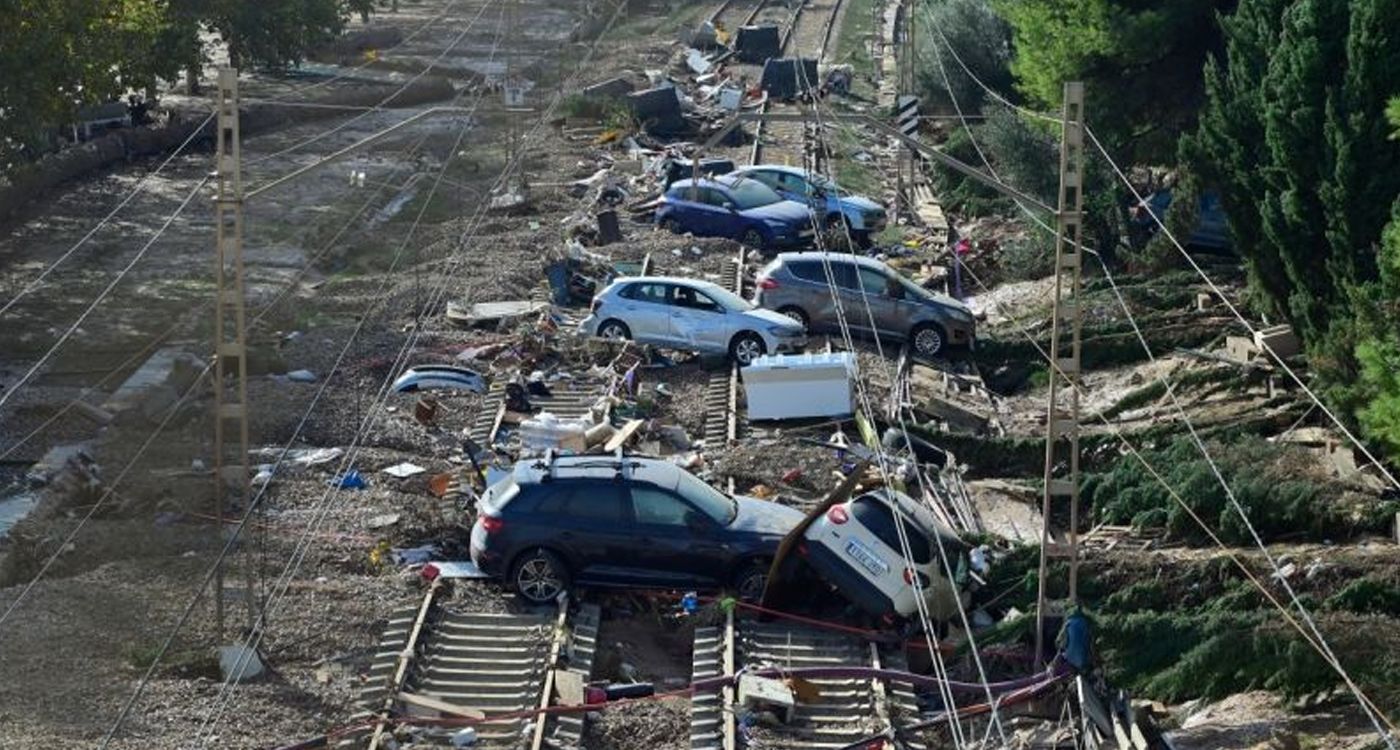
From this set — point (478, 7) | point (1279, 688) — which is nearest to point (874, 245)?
point (1279, 688)

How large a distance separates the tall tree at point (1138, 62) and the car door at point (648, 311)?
11561 mm

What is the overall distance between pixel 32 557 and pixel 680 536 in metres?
6.45

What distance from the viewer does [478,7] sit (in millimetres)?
100750

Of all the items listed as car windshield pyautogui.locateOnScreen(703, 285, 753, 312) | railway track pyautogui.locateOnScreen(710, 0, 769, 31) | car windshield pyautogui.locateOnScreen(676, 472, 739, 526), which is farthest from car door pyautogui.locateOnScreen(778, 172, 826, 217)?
railway track pyautogui.locateOnScreen(710, 0, 769, 31)

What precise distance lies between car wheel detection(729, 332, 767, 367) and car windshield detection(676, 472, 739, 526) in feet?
31.9

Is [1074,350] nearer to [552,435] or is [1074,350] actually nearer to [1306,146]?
[552,435]

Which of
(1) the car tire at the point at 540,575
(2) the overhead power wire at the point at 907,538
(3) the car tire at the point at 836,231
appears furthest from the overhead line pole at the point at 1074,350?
(3) the car tire at the point at 836,231

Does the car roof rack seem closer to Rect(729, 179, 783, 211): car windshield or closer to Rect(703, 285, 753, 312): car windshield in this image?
Rect(703, 285, 753, 312): car windshield

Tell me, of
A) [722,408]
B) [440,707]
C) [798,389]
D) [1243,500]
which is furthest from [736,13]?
[440,707]

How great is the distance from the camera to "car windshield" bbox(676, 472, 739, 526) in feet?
72.5

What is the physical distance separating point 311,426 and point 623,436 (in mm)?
4054

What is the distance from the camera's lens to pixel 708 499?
22.4m

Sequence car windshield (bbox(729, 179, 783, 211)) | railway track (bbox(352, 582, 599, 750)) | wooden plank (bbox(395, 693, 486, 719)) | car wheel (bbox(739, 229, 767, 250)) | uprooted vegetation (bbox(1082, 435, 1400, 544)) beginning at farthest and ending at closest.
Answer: car windshield (bbox(729, 179, 783, 211))
car wheel (bbox(739, 229, 767, 250))
uprooted vegetation (bbox(1082, 435, 1400, 544))
wooden plank (bbox(395, 693, 486, 719))
railway track (bbox(352, 582, 599, 750))

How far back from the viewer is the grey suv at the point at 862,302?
34.8 meters
